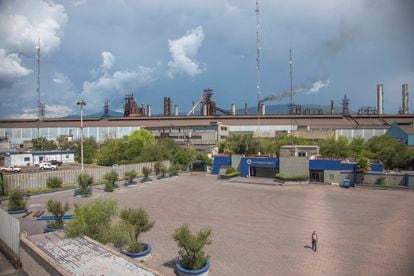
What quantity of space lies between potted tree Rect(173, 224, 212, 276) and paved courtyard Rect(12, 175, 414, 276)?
79cm

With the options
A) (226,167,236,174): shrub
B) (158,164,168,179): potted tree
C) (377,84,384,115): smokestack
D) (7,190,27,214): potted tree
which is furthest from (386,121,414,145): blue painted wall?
(7,190,27,214): potted tree

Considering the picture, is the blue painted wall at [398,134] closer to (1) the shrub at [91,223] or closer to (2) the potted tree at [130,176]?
(2) the potted tree at [130,176]

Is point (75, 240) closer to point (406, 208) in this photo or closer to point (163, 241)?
point (163, 241)

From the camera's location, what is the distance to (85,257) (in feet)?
37.5

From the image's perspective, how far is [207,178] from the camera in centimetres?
4522

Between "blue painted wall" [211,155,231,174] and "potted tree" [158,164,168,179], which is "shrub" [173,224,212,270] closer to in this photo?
"potted tree" [158,164,168,179]

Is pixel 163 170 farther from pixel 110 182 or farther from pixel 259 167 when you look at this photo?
pixel 259 167

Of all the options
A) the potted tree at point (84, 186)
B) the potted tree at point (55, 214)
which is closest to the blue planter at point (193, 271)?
the potted tree at point (55, 214)

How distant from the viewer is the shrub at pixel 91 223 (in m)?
13.8

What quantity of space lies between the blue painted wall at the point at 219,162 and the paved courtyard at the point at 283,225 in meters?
12.4

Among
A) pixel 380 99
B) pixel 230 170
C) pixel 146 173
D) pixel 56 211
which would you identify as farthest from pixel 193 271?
pixel 380 99

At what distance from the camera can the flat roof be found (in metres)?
10.3

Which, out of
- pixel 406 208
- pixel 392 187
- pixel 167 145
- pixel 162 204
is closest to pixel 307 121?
pixel 167 145

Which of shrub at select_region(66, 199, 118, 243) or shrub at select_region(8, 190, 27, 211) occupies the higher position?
shrub at select_region(66, 199, 118, 243)
